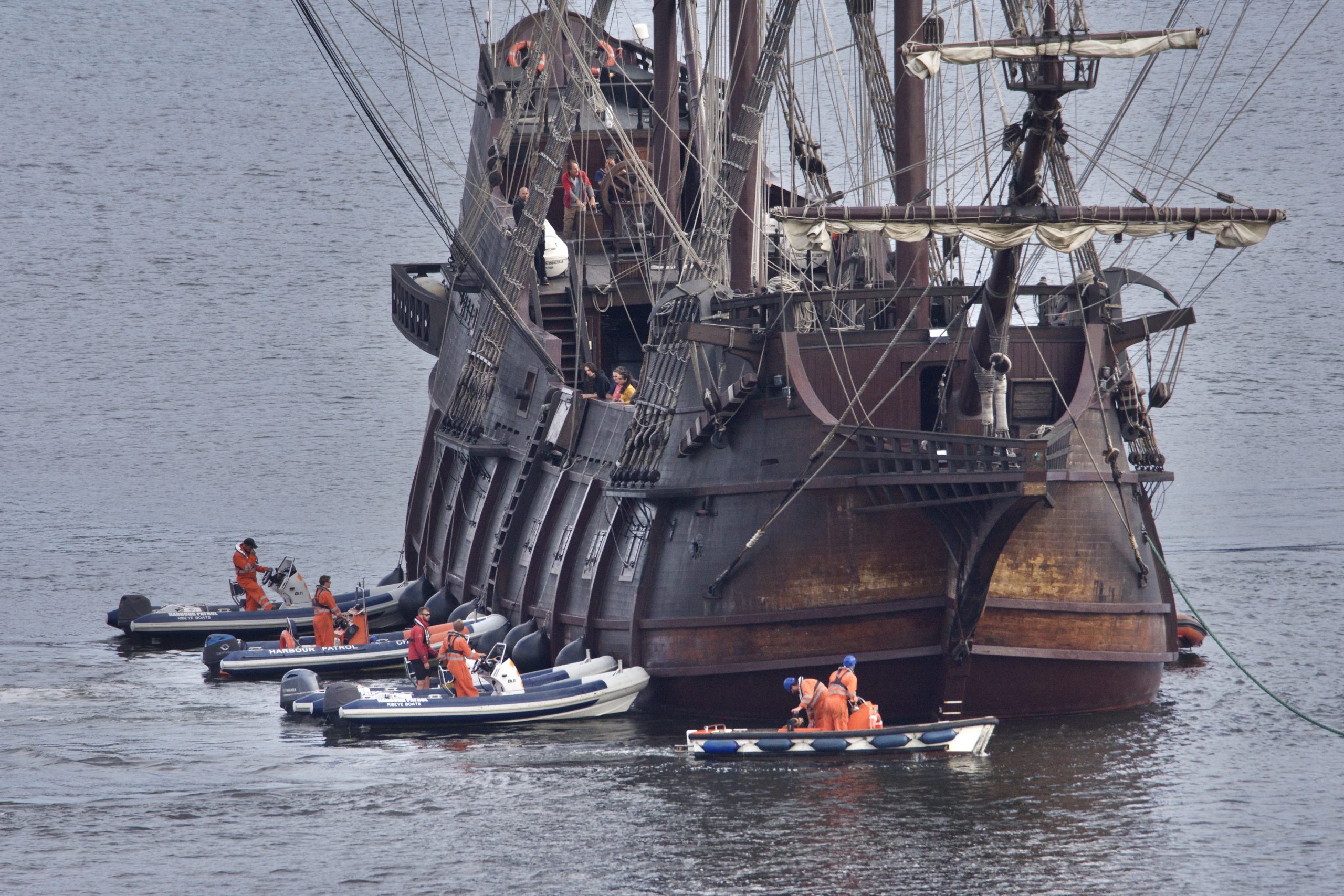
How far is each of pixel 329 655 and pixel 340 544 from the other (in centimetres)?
1703

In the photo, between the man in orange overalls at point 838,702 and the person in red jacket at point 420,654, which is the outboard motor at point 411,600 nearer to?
the person in red jacket at point 420,654

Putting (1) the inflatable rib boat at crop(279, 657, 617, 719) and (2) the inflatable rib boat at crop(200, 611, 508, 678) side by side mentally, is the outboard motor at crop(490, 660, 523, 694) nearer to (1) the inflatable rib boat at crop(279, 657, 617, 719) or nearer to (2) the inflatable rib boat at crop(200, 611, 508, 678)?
(1) the inflatable rib boat at crop(279, 657, 617, 719)

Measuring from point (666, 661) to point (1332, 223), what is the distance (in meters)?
56.1

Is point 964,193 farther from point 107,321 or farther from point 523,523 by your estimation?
point 523,523

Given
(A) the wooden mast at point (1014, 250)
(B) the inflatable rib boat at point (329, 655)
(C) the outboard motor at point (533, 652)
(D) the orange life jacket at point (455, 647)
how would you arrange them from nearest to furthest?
(A) the wooden mast at point (1014, 250), (D) the orange life jacket at point (455, 647), (C) the outboard motor at point (533, 652), (B) the inflatable rib boat at point (329, 655)

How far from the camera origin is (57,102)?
103000mm

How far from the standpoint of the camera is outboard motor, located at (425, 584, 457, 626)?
1654 inches

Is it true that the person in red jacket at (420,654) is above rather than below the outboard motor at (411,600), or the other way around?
below

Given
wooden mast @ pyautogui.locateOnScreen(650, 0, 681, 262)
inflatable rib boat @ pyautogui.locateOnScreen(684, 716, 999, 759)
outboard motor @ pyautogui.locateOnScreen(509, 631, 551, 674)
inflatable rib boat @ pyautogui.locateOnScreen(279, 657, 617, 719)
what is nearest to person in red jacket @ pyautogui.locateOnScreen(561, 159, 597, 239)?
wooden mast @ pyautogui.locateOnScreen(650, 0, 681, 262)


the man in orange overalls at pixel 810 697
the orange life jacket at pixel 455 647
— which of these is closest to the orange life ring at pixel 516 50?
the orange life jacket at pixel 455 647

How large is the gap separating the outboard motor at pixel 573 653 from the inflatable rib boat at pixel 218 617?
8.97 meters

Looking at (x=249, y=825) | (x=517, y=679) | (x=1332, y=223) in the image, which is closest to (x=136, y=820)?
(x=249, y=825)

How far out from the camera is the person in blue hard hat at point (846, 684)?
29031mm

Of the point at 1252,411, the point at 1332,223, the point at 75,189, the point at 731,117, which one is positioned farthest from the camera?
the point at 75,189
